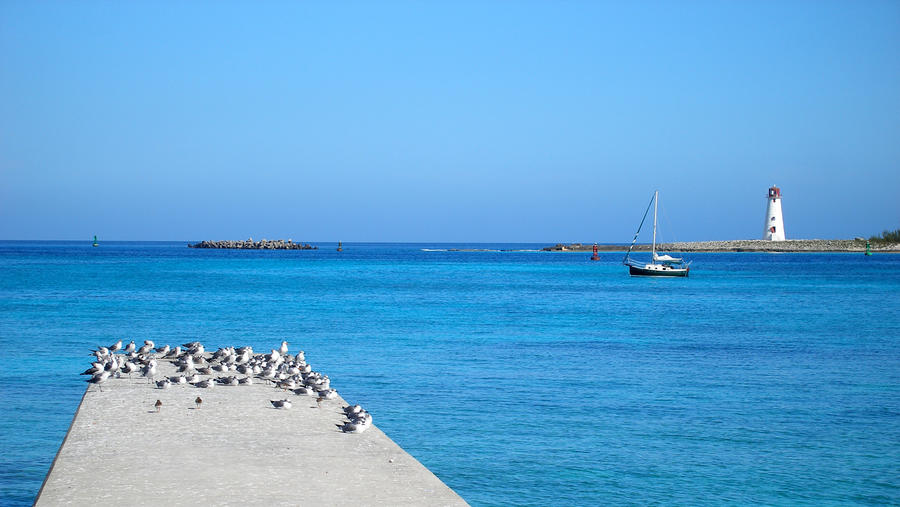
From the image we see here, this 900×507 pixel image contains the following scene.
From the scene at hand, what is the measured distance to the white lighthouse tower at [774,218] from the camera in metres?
147

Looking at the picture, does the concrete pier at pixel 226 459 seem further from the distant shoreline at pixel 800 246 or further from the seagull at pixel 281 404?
the distant shoreline at pixel 800 246

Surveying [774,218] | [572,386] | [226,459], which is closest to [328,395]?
[226,459]

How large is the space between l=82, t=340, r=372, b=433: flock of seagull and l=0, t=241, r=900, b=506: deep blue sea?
1.14 m

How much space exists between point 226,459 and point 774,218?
15966 centimetres

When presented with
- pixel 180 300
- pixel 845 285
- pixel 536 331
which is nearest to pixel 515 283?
pixel 845 285

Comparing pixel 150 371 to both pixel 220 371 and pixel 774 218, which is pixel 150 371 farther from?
pixel 774 218

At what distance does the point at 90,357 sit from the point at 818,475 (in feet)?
59.6

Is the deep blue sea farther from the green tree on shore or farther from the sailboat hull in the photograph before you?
the green tree on shore

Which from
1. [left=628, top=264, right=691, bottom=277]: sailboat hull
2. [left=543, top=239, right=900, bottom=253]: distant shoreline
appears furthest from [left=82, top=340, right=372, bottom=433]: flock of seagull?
[left=543, top=239, right=900, bottom=253]: distant shoreline

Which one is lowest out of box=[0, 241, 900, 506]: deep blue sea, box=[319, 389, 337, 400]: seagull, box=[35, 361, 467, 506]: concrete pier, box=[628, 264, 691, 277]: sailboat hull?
box=[0, 241, 900, 506]: deep blue sea

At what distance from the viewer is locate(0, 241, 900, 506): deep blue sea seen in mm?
12414

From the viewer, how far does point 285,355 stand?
1917cm

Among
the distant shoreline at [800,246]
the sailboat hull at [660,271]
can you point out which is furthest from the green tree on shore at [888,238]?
the sailboat hull at [660,271]

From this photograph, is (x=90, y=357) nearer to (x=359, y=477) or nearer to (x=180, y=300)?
(x=359, y=477)
